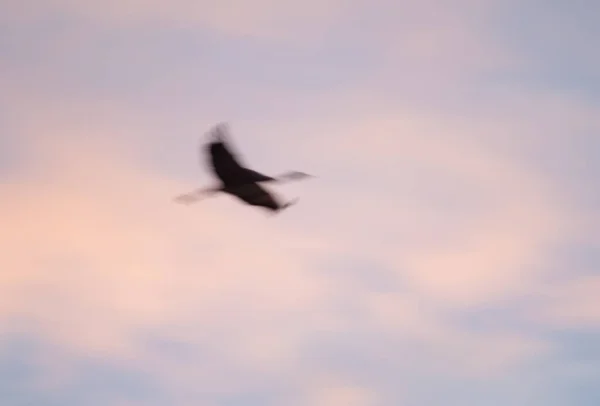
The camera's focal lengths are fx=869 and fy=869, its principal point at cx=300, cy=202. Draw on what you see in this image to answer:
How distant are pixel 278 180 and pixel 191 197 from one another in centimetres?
254

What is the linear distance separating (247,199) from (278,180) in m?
1.34

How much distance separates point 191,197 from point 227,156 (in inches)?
61.9

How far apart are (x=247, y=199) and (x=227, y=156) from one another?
5.69 feet

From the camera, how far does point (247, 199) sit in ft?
84.9

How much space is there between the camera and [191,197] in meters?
24.9

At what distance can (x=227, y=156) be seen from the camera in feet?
81.2

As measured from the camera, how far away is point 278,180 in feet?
82.3
